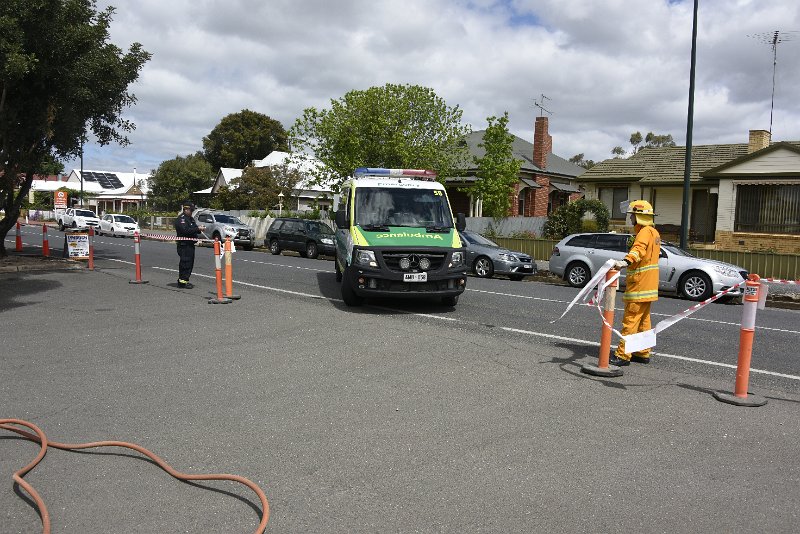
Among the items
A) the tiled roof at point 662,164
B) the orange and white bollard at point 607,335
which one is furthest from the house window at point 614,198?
the orange and white bollard at point 607,335

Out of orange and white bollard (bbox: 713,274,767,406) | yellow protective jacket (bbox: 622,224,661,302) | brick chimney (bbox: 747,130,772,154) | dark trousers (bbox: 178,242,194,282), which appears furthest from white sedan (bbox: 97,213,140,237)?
orange and white bollard (bbox: 713,274,767,406)

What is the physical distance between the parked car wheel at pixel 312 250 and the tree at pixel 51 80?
29.8ft

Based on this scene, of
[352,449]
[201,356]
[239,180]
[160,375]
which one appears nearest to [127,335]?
[201,356]

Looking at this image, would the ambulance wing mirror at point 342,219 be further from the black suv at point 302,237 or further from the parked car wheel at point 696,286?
the black suv at point 302,237

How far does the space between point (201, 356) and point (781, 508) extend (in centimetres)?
589

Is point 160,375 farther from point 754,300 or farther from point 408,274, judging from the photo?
point 754,300

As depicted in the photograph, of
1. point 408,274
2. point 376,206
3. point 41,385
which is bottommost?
point 41,385

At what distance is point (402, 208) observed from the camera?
38.0 feet

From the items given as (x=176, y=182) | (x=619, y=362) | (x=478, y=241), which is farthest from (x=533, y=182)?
(x=176, y=182)

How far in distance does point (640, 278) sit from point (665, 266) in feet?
30.0

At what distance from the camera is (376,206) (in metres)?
11.5

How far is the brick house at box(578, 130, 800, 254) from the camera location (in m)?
25.9

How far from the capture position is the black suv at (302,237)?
25.5 metres

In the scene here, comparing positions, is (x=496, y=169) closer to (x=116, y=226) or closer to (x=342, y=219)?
(x=342, y=219)
